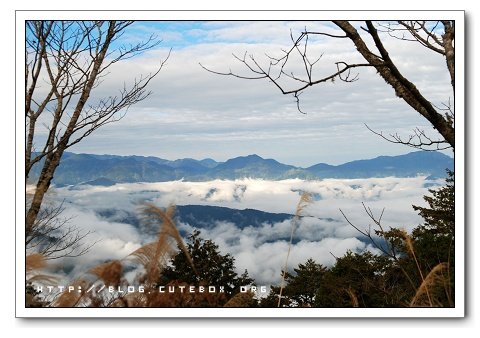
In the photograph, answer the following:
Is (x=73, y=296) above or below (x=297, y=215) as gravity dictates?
below

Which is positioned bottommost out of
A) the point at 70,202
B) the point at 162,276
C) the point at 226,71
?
the point at 162,276

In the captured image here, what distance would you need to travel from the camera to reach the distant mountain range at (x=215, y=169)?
4246 millimetres

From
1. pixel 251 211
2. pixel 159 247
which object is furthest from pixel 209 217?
pixel 159 247

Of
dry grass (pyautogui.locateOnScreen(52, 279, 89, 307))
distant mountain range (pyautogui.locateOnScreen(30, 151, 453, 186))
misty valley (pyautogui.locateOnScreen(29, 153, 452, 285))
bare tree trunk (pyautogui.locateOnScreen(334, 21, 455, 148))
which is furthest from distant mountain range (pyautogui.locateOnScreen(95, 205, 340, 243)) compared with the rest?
bare tree trunk (pyautogui.locateOnScreen(334, 21, 455, 148))

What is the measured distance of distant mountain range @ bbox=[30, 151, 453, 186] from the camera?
4246mm

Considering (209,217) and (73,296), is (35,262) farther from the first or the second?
(209,217)

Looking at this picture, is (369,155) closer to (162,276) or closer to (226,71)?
(226,71)

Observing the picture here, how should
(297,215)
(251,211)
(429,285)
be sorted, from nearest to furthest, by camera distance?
(429,285) < (297,215) < (251,211)

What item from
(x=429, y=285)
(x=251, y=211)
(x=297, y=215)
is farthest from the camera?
(x=251, y=211)

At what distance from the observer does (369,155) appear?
4324mm

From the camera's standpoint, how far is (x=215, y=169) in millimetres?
4324

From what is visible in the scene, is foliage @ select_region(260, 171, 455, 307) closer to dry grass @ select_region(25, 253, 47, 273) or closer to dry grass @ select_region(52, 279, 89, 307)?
dry grass @ select_region(52, 279, 89, 307)
